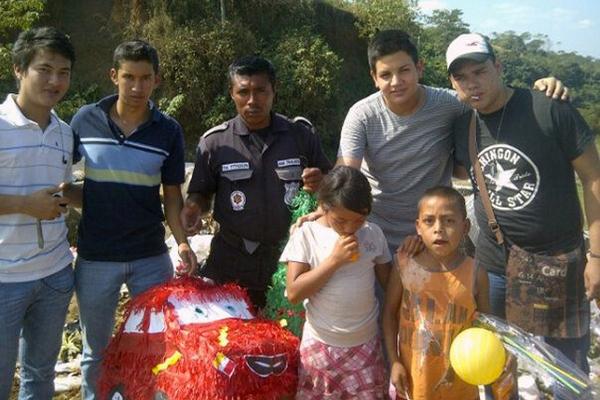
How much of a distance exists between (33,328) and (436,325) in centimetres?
183

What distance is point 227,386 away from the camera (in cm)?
219

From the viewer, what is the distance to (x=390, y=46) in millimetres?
2773

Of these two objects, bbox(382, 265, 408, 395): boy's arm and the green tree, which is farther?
the green tree

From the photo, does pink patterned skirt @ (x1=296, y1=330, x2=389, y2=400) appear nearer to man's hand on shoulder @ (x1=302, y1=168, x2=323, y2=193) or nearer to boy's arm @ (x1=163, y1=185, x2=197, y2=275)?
man's hand on shoulder @ (x1=302, y1=168, x2=323, y2=193)

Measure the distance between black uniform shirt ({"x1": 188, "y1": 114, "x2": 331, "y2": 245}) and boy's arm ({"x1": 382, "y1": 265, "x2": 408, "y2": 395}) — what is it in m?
0.70

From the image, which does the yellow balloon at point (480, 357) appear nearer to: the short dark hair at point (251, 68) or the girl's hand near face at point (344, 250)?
the girl's hand near face at point (344, 250)

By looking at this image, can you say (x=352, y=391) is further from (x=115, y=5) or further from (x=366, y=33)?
(x=366, y=33)

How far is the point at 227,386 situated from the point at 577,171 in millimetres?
1772

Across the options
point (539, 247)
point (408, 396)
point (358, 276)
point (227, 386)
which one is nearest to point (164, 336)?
point (227, 386)

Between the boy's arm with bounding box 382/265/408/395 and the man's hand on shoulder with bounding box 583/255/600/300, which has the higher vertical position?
the man's hand on shoulder with bounding box 583/255/600/300

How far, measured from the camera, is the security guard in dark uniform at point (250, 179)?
296 cm

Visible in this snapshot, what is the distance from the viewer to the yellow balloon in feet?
6.56

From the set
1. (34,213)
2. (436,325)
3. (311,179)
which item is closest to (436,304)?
(436,325)

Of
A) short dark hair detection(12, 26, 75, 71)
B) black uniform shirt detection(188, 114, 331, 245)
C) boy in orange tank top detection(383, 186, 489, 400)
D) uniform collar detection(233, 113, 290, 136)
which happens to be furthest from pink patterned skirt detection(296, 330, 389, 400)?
short dark hair detection(12, 26, 75, 71)
